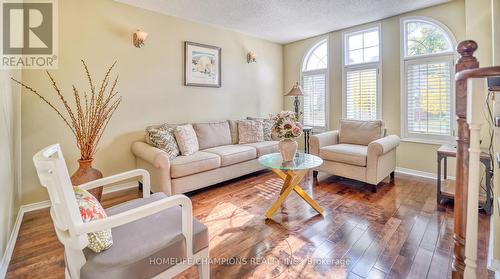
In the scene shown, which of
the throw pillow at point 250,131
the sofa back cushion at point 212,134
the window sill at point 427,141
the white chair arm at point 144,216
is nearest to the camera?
the white chair arm at point 144,216

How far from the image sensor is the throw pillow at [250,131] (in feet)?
13.4

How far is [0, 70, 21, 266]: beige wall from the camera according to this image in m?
1.76

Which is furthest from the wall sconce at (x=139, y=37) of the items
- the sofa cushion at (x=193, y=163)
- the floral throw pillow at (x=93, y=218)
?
the floral throw pillow at (x=93, y=218)

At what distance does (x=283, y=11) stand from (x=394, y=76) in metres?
2.03

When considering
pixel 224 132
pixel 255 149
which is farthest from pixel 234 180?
pixel 224 132

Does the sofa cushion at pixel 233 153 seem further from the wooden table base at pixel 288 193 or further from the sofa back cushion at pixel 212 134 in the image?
the wooden table base at pixel 288 193

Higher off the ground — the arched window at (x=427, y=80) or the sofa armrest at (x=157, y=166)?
the arched window at (x=427, y=80)

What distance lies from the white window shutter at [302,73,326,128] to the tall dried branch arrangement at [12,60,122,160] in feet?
11.1

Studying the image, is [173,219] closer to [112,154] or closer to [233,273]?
[233,273]

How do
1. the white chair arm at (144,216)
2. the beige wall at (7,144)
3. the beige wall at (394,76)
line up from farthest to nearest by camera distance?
the beige wall at (394,76) → the beige wall at (7,144) → the white chair arm at (144,216)

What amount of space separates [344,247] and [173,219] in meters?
1.36

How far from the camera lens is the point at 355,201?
2793 millimetres

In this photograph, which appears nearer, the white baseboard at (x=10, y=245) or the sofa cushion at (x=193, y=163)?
the white baseboard at (x=10, y=245)

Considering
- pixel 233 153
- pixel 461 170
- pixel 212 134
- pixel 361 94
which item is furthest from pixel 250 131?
pixel 461 170
